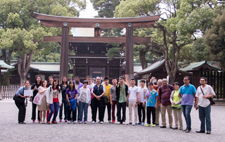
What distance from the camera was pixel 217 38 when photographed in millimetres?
15086

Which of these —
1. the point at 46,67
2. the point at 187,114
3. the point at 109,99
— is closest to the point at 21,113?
the point at 109,99

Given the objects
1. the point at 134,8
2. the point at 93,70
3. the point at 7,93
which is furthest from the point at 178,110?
the point at 93,70

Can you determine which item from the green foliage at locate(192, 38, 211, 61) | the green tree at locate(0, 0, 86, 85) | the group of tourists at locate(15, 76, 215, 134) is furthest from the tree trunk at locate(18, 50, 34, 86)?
the group of tourists at locate(15, 76, 215, 134)

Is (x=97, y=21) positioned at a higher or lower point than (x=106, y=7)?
lower

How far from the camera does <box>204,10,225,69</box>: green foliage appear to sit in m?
15.0

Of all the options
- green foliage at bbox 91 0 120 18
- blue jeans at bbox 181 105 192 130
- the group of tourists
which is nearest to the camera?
blue jeans at bbox 181 105 192 130

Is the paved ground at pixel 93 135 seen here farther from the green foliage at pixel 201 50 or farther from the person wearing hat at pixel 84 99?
the green foliage at pixel 201 50

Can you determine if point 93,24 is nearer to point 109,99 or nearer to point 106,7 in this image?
point 109,99

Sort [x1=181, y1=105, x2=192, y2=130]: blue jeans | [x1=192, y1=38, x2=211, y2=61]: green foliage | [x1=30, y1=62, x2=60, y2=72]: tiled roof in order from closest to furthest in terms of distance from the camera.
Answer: [x1=181, y1=105, x2=192, y2=130]: blue jeans
[x1=192, y1=38, x2=211, y2=61]: green foliage
[x1=30, y1=62, x2=60, y2=72]: tiled roof

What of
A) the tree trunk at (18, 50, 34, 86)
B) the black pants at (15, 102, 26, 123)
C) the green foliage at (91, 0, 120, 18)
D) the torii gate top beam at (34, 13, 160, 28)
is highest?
the green foliage at (91, 0, 120, 18)

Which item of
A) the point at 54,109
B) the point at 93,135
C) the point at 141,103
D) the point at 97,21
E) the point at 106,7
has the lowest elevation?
the point at 93,135

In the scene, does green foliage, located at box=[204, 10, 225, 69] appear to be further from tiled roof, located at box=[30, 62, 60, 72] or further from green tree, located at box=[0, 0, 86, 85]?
tiled roof, located at box=[30, 62, 60, 72]

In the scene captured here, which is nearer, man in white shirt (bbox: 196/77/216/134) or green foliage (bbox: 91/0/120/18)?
man in white shirt (bbox: 196/77/216/134)

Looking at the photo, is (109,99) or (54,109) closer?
(54,109)
